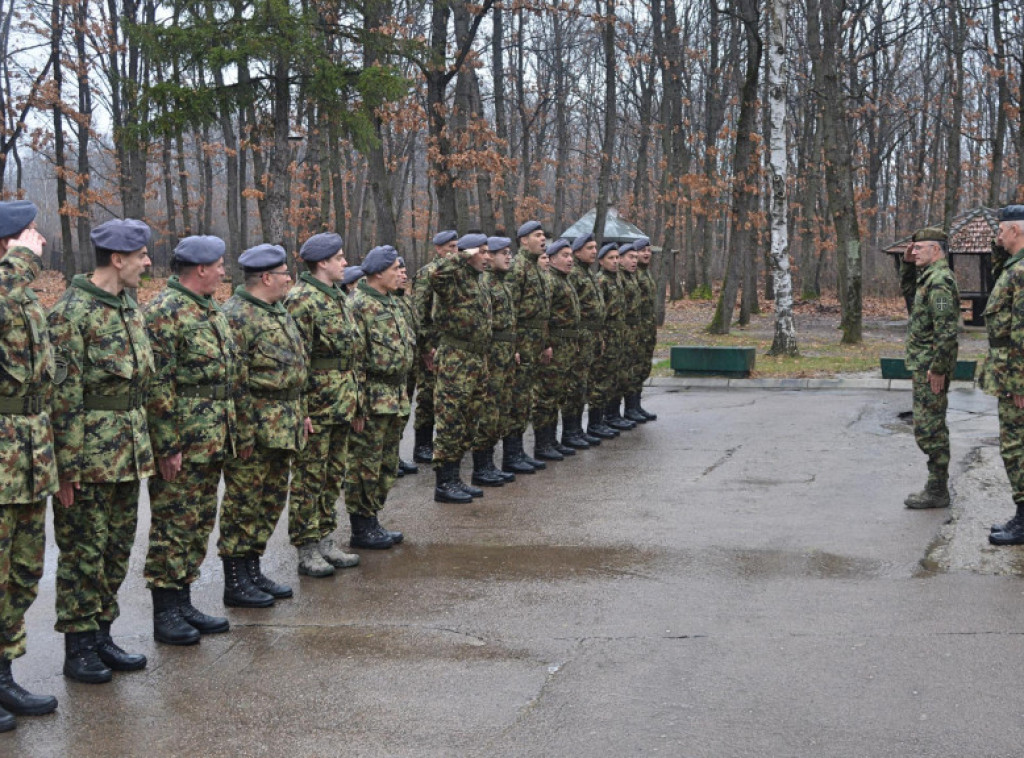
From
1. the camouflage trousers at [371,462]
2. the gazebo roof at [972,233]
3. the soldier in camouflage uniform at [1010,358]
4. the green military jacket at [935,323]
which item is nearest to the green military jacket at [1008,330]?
the soldier in camouflage uniform at [1010,358]

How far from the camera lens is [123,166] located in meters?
31.0

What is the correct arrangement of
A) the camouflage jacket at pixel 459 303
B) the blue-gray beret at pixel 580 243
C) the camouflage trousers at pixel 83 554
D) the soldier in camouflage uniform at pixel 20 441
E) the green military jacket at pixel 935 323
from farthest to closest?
the blue-gray beret at pixel 580 243
the camouflage jacket at pixel 459 303
the green military jacket at pixel 935 323
the camouflage trousers at pixel 83 554
the soldier in camouflage uniform at pixel 20 441

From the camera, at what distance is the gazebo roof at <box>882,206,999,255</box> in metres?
25.7

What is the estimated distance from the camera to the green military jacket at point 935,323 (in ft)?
26.8

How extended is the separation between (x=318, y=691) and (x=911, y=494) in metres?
5.64

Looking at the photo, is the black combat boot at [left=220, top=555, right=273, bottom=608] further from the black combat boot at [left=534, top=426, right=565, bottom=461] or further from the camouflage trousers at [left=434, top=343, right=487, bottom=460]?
the black combat boot at [left=534, top=426, right=565, bottom=461]

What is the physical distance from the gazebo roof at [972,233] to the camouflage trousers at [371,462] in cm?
2102

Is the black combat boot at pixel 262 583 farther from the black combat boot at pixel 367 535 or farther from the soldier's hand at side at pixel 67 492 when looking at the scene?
the soldier's hand at side at pixel 67 492

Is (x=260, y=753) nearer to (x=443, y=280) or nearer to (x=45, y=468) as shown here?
(x=45, y=468)

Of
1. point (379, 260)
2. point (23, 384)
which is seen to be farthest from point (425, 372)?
point (23, 384)

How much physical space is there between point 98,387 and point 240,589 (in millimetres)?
1689

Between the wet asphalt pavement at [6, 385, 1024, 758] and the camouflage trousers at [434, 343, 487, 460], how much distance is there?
1.58 ft

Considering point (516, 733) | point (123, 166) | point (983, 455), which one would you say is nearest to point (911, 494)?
point (983, 455)

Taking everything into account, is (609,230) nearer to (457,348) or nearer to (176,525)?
(457,348)
